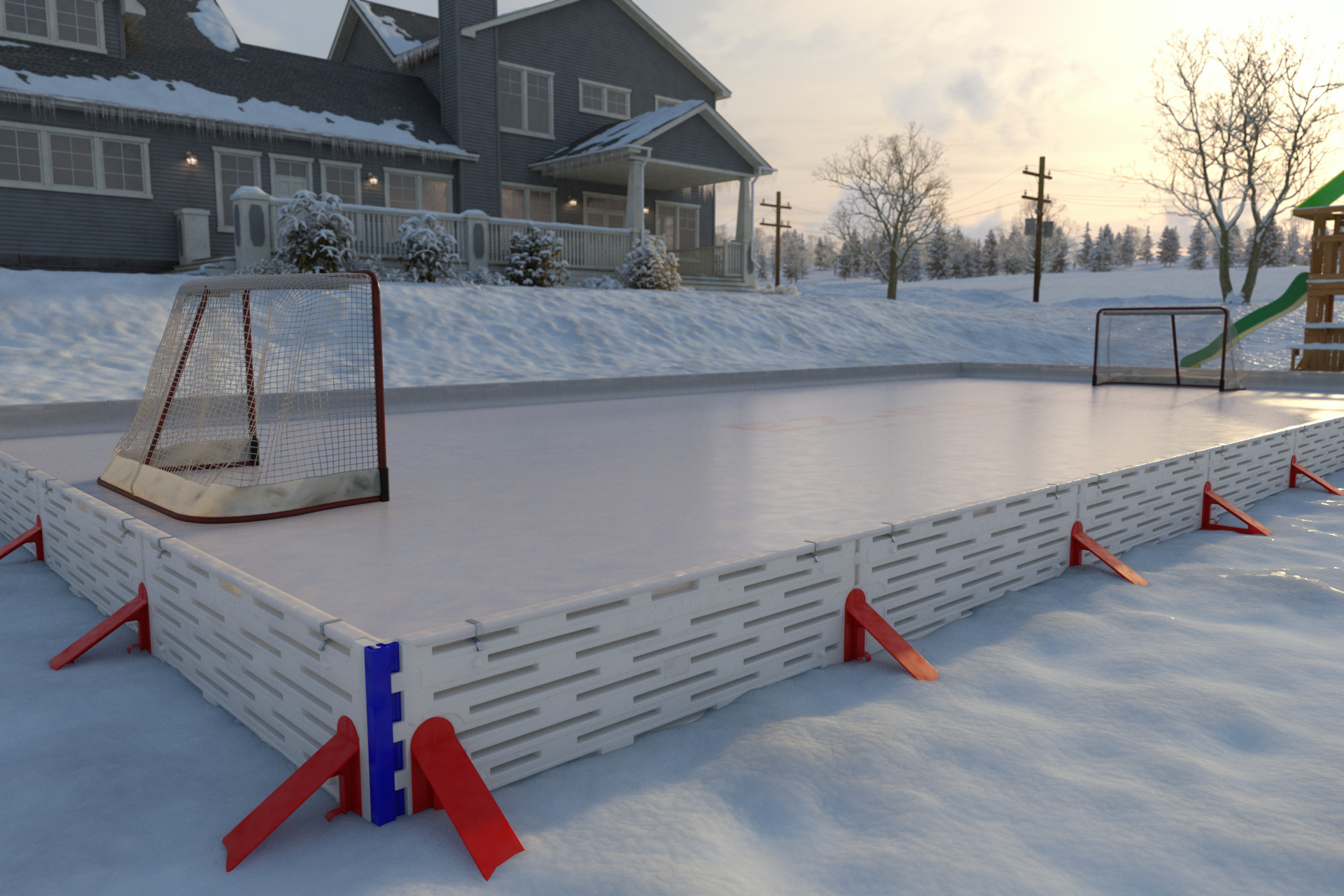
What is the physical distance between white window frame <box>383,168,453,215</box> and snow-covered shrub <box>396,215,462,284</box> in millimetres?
4784

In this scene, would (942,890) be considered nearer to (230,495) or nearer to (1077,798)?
(1077,798)

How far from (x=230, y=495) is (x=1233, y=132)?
37.8m

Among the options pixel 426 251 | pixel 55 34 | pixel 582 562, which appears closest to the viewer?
pixel 582 562

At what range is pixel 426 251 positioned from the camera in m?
14.8

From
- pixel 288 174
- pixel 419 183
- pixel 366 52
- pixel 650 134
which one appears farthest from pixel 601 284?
pixel 366 52

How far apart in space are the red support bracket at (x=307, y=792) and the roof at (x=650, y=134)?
62.6 feet

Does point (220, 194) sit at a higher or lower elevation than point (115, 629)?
higher

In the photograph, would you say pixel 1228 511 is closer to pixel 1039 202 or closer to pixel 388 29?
pixel 388 29

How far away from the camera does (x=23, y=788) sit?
2.23 meters

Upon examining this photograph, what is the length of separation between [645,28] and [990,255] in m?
64.7

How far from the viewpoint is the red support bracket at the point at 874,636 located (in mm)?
3006

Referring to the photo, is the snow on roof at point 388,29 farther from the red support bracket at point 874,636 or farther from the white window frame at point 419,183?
the red support bracket at point 874,636

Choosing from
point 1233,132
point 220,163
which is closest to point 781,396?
point 220,163

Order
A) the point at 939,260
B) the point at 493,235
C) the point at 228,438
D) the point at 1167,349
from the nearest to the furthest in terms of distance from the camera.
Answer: the point at 228,438
the point at 493,235
the point at 1167,349
the point at 939,260
